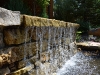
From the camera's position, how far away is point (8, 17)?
186cm

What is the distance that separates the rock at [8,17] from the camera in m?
1.75

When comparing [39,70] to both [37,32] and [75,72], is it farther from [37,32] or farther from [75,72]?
[75,72]

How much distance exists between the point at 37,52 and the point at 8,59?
0.99m

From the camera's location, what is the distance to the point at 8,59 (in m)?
1.99

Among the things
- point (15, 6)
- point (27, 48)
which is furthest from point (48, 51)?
point (15, 6)

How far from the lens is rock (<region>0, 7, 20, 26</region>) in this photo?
1.75 metres

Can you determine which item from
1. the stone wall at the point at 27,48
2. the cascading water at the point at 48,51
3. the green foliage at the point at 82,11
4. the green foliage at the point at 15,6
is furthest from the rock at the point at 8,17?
the green foliage at the point at 82,11

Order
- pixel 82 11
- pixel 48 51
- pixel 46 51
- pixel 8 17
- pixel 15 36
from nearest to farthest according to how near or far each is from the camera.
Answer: pixel 8 17, pixel 15 36, pixel 46 51, pixel 48 51, pixel 82 11

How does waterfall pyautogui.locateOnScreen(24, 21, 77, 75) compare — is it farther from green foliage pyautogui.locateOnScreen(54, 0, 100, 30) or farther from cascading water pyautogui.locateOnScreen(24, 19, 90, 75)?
green foliage pyautogui.locateOnScreen(54, 0, 100, 30)

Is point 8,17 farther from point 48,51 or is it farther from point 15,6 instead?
point 15,6

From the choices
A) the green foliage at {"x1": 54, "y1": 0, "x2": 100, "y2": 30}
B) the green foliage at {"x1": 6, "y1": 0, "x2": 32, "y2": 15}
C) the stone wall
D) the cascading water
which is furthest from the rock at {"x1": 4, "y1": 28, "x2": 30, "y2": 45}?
the green foliage at {"x1": 54, "y1": 0, "x2": 100, "y2": 30}

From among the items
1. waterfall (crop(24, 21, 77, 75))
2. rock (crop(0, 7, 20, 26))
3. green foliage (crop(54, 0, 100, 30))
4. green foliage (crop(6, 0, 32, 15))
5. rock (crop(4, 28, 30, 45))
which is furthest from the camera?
green foliage (crop(54, 0, 100, 30))

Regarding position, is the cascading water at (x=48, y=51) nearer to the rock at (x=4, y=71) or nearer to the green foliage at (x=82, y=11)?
the rock at (x=4, y=71)

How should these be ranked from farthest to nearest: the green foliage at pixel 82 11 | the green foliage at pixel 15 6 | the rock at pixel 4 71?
1. the green foliage at pixel 82 11
2. the green foliage at pixel 15 6
3. the rock at pixel 4 71
